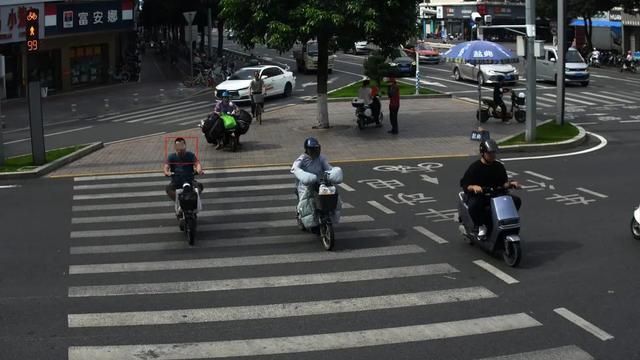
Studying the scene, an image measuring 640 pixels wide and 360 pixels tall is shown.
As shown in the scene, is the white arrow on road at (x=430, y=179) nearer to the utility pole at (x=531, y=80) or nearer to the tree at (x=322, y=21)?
the utility pole at (x=531, y=80)

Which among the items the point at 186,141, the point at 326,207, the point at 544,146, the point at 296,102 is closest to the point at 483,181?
the point at 326,207

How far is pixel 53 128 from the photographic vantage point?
3122 cm

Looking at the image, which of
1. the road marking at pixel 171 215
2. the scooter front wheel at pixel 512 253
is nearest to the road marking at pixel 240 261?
the scooter front wheel at pixel 512 253

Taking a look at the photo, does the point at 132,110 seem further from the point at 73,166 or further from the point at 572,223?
the point at 572,223

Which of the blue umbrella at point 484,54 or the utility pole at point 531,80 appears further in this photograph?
the blue umbrella at point 484,54

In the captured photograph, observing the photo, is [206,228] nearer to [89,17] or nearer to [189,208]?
[189,208]

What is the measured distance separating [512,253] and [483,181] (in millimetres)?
1085

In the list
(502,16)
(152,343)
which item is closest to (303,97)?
(152,343)

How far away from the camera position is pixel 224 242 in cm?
1308

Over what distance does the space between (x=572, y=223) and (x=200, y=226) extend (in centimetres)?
595

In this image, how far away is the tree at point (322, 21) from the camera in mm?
23094

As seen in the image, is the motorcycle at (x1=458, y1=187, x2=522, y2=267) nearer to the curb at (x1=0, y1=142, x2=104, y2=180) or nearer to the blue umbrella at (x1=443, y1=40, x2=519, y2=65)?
the curb at (x1=0, y1=142, x2=104, y2=180)

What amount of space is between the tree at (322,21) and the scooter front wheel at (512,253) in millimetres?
12486

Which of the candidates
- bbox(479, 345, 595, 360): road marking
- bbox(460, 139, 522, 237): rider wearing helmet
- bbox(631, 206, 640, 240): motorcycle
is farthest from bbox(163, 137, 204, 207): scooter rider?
bbox(479, 345, 595, 360): road marking
